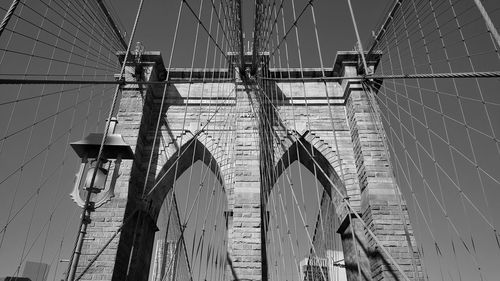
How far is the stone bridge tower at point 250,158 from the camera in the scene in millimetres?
Result: 7133

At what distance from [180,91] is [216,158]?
80.6 inches

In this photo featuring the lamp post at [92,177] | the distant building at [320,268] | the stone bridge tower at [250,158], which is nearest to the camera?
the lamp post at [92,177]

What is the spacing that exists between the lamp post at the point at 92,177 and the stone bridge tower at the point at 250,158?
3.73 meters

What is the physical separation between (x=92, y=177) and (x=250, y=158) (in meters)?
5.11

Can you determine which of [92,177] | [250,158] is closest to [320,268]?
[92,177]

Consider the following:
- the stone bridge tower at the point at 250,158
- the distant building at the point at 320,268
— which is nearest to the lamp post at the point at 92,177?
the distant building at the point at 320,268

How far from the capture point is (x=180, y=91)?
959 centimetres

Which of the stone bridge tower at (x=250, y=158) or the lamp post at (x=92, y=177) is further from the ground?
the stone bridge tower at (x=250, y=158)

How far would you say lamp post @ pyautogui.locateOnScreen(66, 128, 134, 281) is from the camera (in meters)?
3.20

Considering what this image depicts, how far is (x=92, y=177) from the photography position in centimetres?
335

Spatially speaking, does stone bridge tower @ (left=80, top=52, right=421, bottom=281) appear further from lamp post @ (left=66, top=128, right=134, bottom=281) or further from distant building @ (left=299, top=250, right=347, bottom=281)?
lamp post @ (left=66, top=128, right=134, bottom=281)

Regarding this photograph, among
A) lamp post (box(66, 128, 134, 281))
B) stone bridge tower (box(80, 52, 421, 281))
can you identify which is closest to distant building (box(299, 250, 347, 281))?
stone bridge tower (box(80, 52, 421, 281))

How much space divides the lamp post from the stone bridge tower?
3729mm

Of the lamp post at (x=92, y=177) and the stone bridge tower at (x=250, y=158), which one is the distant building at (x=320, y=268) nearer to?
the stone bridge tower at (x=250, y=158)
